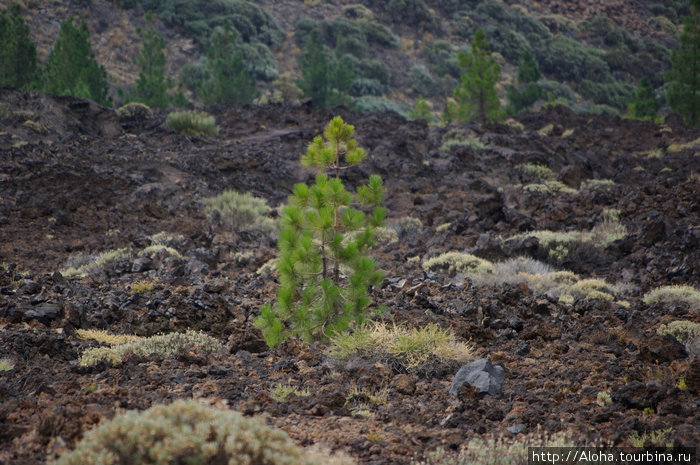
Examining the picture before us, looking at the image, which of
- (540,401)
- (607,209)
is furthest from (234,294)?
(607,209)

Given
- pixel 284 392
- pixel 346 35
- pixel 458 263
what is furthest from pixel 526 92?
pixel 284 392

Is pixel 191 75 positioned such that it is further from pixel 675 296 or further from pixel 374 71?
pixel 675 296

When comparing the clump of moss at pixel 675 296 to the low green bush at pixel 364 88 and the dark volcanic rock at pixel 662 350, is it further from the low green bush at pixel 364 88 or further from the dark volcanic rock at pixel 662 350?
the low green bush at pixel 364 88

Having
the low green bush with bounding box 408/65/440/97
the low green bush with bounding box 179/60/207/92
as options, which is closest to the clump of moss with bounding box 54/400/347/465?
the low green bush with bounding box 179/60/207/92

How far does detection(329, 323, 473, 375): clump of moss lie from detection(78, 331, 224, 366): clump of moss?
61.6 inches

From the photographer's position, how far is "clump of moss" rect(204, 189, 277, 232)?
14.6 metres

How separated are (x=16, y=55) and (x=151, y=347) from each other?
76.6 feet

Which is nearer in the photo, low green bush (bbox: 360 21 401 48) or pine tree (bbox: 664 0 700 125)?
pine tree (bbox: 664 0 700 125)

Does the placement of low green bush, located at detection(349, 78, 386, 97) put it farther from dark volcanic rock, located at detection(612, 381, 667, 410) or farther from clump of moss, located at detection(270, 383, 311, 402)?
dark volcanic rock, located at detection(612, 381, 667, 410)

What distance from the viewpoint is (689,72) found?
90.2ft

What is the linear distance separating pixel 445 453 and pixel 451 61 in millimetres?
47871

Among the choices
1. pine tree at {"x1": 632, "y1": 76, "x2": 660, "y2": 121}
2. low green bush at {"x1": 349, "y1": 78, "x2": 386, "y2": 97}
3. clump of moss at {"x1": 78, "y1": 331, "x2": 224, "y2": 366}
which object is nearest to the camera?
clump of moss at {"x1": 78, "y1": 331, "x2": 224, "y2": 366}

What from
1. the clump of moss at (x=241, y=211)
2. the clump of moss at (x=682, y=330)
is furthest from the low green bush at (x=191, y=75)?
the clump of moss at (x=682, y=330)

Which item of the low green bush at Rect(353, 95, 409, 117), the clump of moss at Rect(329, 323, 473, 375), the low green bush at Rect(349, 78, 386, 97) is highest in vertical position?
the clump of moss at Rect(329, 323, 473, 375)
